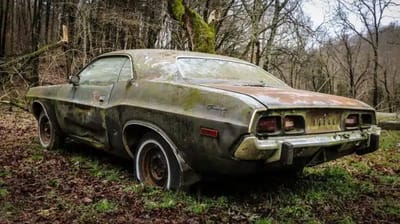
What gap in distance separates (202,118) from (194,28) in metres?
8.48

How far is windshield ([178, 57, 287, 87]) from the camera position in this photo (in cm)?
403

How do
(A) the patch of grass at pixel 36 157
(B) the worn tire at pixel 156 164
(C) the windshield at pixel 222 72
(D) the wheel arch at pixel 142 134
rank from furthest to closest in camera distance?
(A) the patch of grass at pixel 36 157
(C) the windshield at pixel 222 72
(B) the worn tire at pixel 156 164
(D) the wheel arch at pixel 142 134

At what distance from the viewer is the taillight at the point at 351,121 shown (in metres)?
3.74

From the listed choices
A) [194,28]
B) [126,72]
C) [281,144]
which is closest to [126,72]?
[126,72]

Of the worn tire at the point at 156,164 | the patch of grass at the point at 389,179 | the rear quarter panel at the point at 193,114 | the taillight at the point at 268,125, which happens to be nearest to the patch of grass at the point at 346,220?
the taillight at the point at 268,125

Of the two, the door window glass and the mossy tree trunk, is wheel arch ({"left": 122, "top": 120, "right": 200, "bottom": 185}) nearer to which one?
the door window glass

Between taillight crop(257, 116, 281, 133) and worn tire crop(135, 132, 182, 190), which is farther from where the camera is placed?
worn tire crop(135, 132, 182, 190)

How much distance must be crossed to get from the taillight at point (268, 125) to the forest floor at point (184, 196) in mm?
690

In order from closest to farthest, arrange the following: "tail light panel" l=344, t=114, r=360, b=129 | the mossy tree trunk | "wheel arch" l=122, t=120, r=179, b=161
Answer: "tail light panel" l=344, t=114, r=360, b=129, "wheel arch" l=122, t=120, r=179, b=161, the mossy tree trunk

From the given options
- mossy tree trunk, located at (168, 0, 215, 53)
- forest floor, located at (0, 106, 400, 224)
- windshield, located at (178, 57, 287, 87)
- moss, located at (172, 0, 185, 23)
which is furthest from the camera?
moss, located at (172, 0, 185, 23)

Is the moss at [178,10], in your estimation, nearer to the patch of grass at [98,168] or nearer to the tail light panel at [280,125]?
the patch of grass at [98,168]

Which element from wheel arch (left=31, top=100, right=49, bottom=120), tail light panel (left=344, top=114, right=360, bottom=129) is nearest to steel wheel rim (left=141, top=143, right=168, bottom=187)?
tail light panel (left=344, top=114, right=360, bottom=129)

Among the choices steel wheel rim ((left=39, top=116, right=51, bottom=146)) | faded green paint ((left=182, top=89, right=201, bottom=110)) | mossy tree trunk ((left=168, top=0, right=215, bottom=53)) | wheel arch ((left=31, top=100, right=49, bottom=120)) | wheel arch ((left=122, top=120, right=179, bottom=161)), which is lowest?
steel wheel rim ((left=39, top=116, right=51, bottom=146))

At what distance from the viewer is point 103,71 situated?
4844mm
